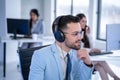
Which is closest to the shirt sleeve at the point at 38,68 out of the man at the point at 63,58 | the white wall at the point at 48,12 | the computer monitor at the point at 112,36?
the man at the point at 63,58

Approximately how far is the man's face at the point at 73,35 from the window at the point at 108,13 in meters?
3.52

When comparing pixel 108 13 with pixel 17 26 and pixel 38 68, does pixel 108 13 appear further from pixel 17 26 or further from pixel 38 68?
pixel 38 68

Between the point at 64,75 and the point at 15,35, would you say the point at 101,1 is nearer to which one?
the point at 15,35

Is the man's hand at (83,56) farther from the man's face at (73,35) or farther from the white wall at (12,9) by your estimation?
the white wall at (12,9)

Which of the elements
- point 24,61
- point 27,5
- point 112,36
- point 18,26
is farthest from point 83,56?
point 27,5

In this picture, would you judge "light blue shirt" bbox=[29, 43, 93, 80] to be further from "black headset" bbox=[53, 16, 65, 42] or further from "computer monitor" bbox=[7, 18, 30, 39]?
"computer monitor" bbox=[7, 18, 30, 39]

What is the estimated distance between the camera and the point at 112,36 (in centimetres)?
279

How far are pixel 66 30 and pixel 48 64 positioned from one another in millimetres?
254

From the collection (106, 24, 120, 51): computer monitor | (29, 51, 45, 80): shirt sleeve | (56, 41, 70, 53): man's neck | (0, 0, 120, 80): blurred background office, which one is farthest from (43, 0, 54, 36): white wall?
(29, 51, 45, 80): shirt sleeve

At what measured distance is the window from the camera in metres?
5.05

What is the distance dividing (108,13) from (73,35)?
3773 mm

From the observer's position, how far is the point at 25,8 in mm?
7125

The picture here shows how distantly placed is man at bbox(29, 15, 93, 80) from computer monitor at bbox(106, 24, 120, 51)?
1.11 m

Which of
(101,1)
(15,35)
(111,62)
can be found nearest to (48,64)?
(111,62)
